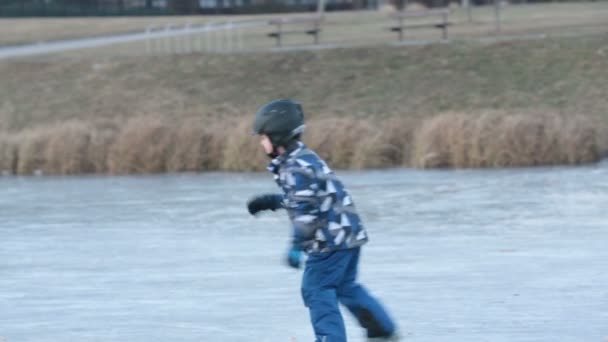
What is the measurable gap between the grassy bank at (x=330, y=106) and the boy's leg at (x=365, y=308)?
43.8ft

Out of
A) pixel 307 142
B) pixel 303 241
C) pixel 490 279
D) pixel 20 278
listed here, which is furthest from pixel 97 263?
pixel 307 142

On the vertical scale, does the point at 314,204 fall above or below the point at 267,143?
below

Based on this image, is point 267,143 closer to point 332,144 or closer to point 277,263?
point 277,263

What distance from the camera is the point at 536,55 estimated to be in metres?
33.2

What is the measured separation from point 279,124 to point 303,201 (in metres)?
0.42

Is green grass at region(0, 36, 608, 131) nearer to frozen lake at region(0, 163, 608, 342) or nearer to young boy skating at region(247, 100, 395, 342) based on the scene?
frozen lake at region(0, 163, 608, 342)

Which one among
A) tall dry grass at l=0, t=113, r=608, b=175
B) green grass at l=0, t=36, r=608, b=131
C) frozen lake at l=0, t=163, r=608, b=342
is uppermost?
frozen lake at l=0, t=163, r=608, b=342

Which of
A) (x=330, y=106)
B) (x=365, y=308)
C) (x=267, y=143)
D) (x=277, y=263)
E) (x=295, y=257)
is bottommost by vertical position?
(x=330, y=106)

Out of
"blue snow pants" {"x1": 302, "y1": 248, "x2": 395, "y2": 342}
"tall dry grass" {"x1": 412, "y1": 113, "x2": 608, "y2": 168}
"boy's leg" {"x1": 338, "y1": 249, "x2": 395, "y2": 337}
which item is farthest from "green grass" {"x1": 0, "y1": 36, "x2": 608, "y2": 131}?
"blue snow pants" {"x1": 302, "y1": 248, "x2": 395, "y2": 342}

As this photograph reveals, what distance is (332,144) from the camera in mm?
22000

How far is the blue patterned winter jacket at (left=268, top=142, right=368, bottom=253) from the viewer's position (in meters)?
7.46

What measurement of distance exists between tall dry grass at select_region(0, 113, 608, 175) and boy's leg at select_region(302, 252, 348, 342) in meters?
13.7

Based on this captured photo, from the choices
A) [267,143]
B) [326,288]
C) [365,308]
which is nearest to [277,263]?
[365,308]

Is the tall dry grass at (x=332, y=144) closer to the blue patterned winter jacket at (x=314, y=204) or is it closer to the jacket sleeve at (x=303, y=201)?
the blue patterned winter jacket at (x=314, y=204)
